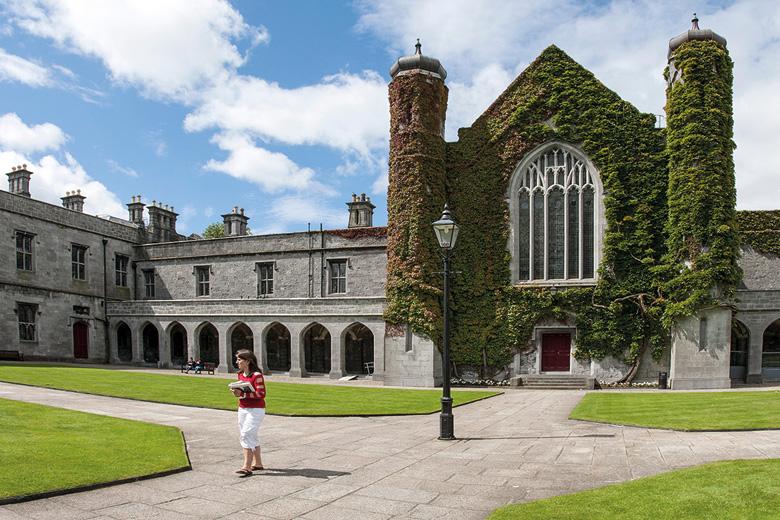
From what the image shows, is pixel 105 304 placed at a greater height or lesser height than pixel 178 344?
greater

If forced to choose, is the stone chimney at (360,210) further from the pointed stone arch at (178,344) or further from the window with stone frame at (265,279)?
the pointed stone arch at (178,344)

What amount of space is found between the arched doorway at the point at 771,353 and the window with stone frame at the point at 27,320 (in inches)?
1492

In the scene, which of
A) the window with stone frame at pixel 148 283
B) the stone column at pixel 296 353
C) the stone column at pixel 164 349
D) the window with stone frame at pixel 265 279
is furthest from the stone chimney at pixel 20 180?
the stone column at pixel 296 353

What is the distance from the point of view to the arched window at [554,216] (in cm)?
2764

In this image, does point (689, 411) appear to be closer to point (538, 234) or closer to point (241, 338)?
point (538, 234)

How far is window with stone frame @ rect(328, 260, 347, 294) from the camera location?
33781mm

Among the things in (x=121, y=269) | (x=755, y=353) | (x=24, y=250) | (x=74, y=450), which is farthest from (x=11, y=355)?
(x=755, y=353)

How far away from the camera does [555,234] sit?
28219 mm

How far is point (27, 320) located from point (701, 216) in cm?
3431

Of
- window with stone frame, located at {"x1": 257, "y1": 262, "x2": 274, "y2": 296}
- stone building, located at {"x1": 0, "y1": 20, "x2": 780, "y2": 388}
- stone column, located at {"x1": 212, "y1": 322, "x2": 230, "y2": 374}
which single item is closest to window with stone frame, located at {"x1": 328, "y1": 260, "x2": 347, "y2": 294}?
stone building, located at {"x1": 0, "y1": 20, "x2": 780, "y2": 388}

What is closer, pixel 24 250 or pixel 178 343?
pixel 24 250

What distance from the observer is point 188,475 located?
28.1 ft

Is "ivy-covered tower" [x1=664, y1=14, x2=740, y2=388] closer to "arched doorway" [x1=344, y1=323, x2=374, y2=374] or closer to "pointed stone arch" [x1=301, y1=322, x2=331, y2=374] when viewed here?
"arched doorway" [x1=344, y1=323, x2=374, y2=374]

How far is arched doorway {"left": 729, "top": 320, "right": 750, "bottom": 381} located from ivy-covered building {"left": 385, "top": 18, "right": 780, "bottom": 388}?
7 cm
